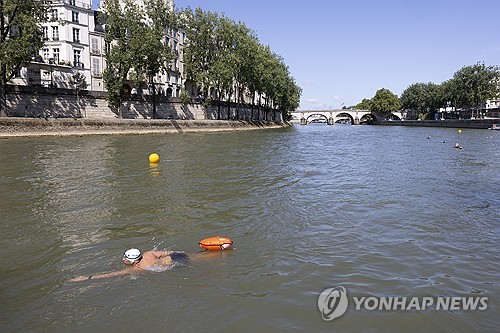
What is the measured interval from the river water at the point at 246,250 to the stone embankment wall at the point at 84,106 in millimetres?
32134

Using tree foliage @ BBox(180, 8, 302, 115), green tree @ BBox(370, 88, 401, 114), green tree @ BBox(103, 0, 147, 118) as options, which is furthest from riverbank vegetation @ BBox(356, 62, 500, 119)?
green tree @ BBox(103, 0, 147, 118)

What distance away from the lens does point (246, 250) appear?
8.43 metres

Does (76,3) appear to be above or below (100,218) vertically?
above

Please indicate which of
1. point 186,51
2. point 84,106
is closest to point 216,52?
point 186,51

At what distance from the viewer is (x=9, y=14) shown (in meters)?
40.6

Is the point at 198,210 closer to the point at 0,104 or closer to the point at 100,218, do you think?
the point at 100,218

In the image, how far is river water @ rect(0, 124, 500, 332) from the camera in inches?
227

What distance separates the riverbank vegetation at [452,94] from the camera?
98.3 m

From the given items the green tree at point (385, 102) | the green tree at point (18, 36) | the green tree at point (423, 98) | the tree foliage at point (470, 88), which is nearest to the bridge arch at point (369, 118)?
the green tree at point (385, 102)

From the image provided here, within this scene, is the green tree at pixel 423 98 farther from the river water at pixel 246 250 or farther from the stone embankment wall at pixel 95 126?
the river water at pixel 246 250

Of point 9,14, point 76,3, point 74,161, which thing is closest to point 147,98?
point 76,3

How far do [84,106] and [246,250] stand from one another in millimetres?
50026

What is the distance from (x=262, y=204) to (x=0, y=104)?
133 ft

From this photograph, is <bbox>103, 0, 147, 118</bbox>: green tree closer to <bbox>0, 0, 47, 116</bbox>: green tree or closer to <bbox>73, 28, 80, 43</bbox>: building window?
<bbox>0, 0, 47, 116</bbox>: green tree
